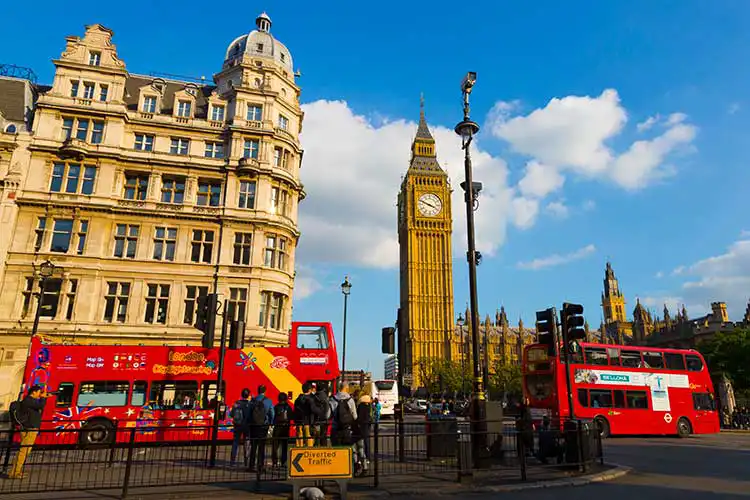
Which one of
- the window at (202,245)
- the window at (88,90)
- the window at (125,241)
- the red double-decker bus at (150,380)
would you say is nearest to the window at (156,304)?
the window at (125,241)

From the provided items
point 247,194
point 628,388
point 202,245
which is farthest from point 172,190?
point 628,388

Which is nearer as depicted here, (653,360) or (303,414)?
(303,414)

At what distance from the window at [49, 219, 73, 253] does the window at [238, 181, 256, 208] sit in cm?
971

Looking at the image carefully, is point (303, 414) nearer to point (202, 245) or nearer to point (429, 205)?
point (202, 245)

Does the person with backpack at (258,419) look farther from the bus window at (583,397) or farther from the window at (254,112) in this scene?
the window at (254,112)

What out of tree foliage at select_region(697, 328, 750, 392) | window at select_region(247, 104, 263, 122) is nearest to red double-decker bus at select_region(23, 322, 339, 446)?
window at select_region(247, 104, 263, 122)

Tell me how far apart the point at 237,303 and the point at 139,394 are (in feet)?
34.7

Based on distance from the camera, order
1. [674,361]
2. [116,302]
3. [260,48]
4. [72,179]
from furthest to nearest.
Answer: [260,48] < [72,179] < [116,302] < [674,361]

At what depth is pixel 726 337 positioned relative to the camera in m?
47.9

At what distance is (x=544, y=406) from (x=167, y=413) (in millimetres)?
15783

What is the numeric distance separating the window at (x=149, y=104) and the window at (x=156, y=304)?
469 inches

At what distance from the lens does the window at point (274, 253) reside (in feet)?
94.7

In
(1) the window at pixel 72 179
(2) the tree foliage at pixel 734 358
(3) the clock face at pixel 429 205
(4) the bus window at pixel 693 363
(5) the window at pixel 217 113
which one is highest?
(3) the clock face at pixel 429 205

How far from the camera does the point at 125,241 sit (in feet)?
89.4
